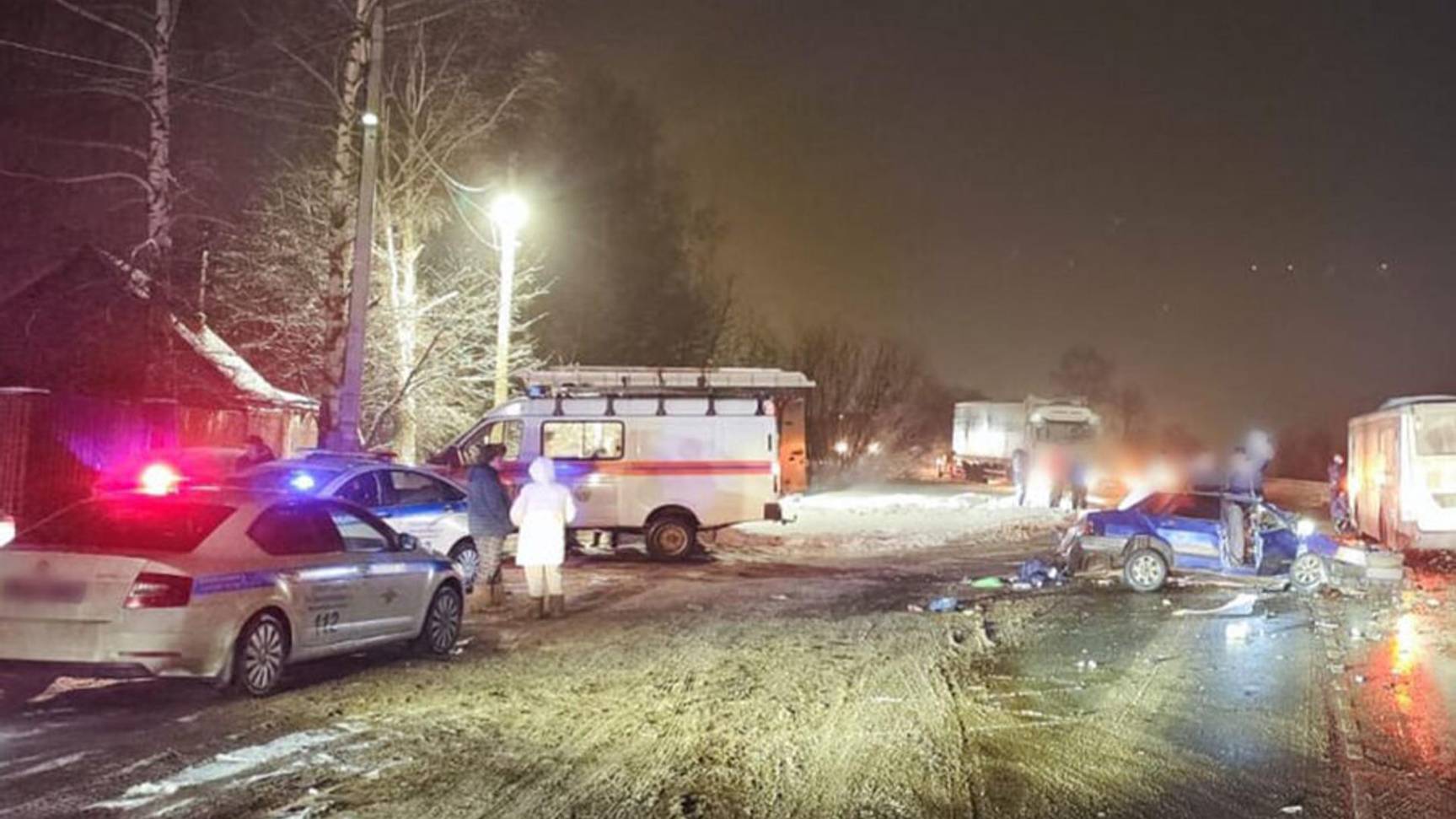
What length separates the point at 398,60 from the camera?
2775cm

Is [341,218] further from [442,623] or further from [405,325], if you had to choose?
[442,623]

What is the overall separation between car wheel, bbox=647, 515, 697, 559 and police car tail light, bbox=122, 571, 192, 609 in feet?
41.8

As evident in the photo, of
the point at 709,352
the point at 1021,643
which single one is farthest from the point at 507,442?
the point at 709,352

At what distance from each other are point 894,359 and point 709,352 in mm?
23868

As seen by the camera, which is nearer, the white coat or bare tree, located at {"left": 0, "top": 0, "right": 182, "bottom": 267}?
the white coat

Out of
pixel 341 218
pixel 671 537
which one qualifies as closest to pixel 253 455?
pixel 341 218

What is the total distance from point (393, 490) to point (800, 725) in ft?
24.1

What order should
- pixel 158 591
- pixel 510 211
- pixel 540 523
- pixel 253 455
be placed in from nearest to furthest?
pixel 158 591 → pixel 540 523 → pixel 253 455 → pixel 510 211

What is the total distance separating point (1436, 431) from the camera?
19156 mm

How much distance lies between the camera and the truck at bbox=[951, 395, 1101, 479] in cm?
4553

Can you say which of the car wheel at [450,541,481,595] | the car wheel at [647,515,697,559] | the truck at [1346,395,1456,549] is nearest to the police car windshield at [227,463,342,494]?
the car wheel at [450,541,481,595]

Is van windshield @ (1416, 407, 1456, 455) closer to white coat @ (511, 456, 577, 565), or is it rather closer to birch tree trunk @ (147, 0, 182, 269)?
white coat @ (511, 456, 577, 565)

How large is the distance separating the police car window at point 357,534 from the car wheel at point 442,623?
2.38 feet

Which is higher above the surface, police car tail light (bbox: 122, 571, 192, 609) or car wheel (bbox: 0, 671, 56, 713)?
police car tail light (bbox: 122, 571, 192, 609)
